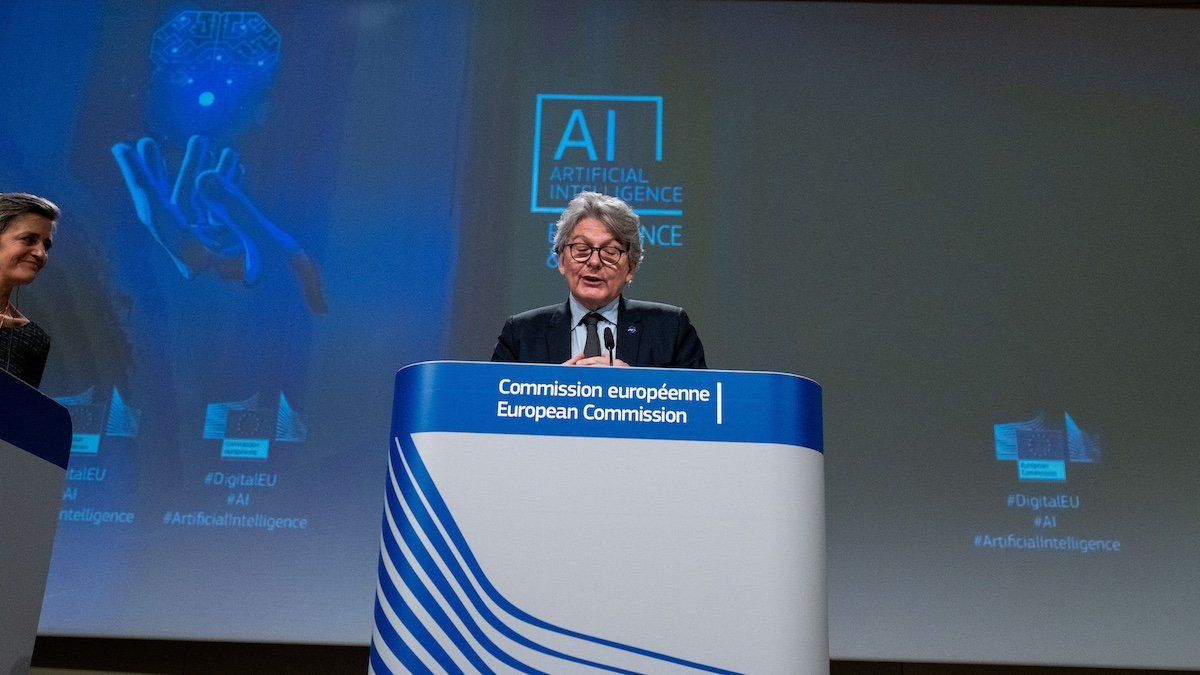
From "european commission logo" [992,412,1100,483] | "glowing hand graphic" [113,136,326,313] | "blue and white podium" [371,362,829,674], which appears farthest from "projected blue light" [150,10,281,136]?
"european commission logo" [992,412,1100,483]

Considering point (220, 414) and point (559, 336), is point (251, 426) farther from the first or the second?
point (559, 336)

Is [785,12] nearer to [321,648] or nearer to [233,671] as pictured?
[321,648]

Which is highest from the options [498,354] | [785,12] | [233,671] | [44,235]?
[785,12]

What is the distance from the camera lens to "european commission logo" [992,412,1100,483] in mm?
3408

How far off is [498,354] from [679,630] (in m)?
1.01

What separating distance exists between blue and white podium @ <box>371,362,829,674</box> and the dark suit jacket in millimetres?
734

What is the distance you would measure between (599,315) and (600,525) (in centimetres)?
84

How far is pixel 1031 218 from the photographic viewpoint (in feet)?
12.0

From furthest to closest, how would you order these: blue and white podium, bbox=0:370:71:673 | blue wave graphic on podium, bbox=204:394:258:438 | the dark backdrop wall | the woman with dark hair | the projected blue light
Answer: the projected blue light, blue wave graphic on podium, bbox=204:394:258:438, the dark backdrop wall, the woman with dark hair, blue and white podium, bbox=0:370:71:673

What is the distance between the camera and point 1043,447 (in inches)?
135

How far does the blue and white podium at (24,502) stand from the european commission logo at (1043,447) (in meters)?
2.83

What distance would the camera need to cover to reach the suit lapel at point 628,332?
7.04ft

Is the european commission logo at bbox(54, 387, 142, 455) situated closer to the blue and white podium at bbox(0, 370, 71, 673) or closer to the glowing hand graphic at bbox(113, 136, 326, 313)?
the glowing hand graphic at bbox(113, 136, 326, 313)

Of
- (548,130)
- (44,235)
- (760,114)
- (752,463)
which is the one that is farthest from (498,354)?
(760,114)
